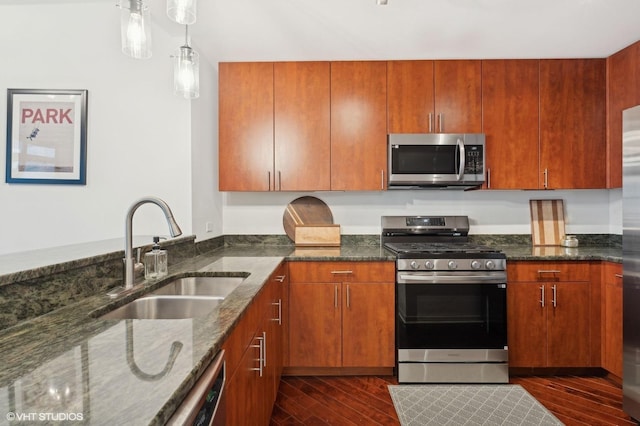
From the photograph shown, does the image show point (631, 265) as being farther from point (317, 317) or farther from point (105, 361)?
→ point (105, 361)

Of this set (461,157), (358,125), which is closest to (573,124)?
(461,157)

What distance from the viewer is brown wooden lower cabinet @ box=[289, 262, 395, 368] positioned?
2598 millimetres

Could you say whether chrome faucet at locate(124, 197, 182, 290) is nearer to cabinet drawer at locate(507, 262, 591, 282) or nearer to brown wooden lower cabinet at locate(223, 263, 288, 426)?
brown wooden lower cabinet at locate(223, 263, 288, 426)

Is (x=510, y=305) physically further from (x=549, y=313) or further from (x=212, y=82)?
(x=212, y=82)

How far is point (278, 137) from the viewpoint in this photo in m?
2.93

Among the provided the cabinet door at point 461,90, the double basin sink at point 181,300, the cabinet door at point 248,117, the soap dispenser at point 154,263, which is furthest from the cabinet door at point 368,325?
the cabinet door at point 461,90

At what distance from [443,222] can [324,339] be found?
4.76ft

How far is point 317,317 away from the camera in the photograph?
8.56 ft

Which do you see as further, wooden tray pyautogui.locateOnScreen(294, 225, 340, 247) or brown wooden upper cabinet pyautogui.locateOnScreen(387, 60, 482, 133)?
wooden tray pyautogui.locateOnScreen(294, 225, 340, 247)

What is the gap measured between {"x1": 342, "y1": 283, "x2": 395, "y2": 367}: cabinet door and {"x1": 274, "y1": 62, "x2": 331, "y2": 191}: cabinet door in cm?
89

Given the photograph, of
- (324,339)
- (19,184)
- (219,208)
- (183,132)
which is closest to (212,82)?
(183,132)

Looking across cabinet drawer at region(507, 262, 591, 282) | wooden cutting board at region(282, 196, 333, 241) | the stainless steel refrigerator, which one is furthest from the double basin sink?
the stainless steel refrigerator

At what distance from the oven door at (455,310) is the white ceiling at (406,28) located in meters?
1.68

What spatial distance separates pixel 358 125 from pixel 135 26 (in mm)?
1841
